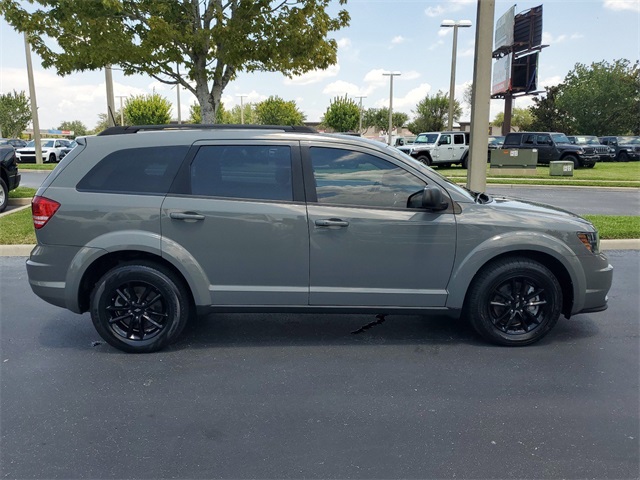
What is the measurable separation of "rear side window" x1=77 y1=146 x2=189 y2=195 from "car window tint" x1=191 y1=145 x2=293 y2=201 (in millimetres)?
190

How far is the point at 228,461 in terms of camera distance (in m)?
2.84

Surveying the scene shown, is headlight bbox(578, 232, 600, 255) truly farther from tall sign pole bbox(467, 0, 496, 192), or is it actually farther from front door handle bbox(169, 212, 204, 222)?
tall sign pole bbox(467, 0, 496, 192)

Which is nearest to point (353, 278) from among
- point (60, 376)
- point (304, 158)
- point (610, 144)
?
point (304, 158)

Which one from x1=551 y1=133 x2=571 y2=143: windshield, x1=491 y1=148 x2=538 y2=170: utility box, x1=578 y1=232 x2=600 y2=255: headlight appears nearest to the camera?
x1=578 y1=232 x2=600 y2=255: headlight

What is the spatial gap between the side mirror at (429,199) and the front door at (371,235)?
56 mm

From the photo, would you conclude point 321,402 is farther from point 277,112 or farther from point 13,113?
point 13,113

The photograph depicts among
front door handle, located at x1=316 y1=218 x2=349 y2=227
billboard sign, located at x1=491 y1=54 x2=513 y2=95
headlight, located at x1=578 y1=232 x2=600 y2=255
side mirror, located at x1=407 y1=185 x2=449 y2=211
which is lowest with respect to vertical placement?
headlight, located at x1=578 y1=232 x2=600 y2=255

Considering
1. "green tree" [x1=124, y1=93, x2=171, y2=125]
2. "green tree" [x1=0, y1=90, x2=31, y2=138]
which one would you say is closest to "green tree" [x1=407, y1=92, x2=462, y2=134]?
"green tree" [x1=124, y1=93, x2=171, y2=125]

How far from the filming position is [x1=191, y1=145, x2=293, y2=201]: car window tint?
168 inches

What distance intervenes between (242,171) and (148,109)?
49.7 metres

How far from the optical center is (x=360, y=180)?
4297 mm

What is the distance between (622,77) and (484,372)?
53.5 m

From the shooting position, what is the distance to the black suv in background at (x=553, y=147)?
88.3 feet

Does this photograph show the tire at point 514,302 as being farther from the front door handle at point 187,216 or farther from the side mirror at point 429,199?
the front door handle at point 187,216
